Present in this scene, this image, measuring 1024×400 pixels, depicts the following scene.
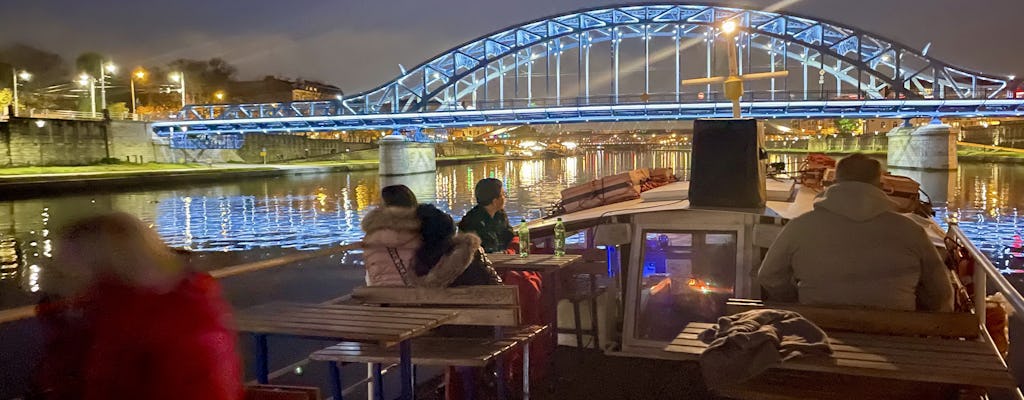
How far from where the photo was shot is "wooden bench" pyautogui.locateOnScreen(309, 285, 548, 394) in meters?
4.74

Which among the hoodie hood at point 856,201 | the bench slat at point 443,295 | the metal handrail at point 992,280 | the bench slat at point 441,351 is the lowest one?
the bench slat at point 441,351

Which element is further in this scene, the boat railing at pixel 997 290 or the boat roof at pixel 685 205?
the boat roof at pixel 685 205

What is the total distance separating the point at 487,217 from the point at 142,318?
15.6 ft

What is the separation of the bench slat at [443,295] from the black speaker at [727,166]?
214 centimetres

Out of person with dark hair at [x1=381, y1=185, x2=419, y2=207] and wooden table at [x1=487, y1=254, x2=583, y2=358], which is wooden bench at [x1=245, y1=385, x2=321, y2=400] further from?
wooden table at [x1=487, y1=254, x2=583, y2=358]

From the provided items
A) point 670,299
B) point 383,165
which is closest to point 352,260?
point 670,299

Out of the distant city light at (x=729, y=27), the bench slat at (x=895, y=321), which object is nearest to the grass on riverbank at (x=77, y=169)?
the distant city light at (x=729, y=27)

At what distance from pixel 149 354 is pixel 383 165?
7390cm

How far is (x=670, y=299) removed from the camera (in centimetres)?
701

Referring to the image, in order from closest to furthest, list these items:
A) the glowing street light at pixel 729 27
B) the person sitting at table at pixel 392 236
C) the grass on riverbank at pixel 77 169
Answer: the person sitting at table at pixel 392 236
the glowing street light at pixel 729 27
the grass on riverbank at pixel 77 169

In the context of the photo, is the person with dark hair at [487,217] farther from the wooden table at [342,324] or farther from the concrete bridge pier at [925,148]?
the concrete bridge pier at [925,148]

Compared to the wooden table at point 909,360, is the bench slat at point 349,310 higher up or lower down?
Answer: higher up

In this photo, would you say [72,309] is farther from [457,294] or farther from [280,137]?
[280,137]

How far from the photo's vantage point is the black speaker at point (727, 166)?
641 cm
